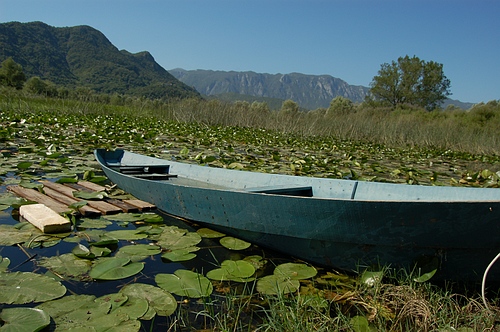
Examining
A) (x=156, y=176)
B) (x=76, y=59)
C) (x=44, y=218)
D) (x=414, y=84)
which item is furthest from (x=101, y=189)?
(x=76, y=59)

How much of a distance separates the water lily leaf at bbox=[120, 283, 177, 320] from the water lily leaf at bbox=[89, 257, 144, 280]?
0.16 meters

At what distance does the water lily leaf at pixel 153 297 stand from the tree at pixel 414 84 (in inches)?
1634

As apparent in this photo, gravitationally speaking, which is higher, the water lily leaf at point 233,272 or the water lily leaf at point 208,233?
the water lily leaf at point 233,272

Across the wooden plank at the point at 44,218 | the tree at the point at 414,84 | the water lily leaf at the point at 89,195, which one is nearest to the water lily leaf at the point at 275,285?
the wooden plank at the point at 44,218

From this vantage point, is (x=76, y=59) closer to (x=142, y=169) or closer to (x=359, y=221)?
(x=142, y=169)

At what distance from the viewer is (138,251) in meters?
2.56

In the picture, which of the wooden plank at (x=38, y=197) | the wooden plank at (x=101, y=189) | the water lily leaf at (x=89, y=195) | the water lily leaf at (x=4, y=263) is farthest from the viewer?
the water lily leaf at (x=89, y=195)

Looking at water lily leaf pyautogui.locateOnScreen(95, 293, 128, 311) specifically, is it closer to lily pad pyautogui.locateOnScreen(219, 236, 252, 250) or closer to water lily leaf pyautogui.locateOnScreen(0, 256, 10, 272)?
water lily leaf pyautogui.locateOnScreen(0, 256, 10, 272)

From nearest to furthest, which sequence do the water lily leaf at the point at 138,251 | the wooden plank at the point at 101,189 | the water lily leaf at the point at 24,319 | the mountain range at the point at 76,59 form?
the water lily leaf at the point at 24,319 < the water lily leaf at the point at 138,251 < the wooden plank at the point at 101,189 < the mountain range at the point at 76,59

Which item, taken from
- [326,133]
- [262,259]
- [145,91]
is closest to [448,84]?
[326,133]

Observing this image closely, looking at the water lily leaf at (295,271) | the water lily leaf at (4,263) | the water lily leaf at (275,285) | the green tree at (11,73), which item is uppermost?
the green tree at (11,73)

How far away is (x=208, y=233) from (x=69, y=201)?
1.45 meters

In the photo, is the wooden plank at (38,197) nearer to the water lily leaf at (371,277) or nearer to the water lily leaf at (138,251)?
the water lily leaf at (138,251)

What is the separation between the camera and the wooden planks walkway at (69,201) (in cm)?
333
